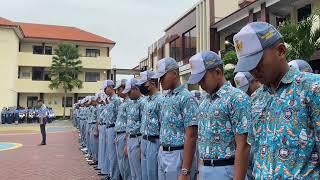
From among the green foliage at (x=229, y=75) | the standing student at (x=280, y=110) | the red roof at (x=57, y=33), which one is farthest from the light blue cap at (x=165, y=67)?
the red roof at (x=57, y=33)

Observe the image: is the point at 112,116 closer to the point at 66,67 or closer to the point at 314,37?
the point at 314,37

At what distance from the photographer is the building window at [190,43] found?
2694 cm

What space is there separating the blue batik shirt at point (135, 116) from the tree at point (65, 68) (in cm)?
3988

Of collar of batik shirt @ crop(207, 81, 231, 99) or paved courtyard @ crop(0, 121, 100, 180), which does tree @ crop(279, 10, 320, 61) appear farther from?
collar of batik shirt @ crop(207, 81, 231, 99)

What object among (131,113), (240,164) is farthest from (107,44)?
(240,164)

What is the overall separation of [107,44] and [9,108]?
14.3 metres

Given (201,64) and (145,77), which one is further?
(145,77)

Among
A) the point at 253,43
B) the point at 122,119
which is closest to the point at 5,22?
the point at 122,119

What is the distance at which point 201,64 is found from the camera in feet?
11.2

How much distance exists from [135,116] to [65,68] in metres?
40.3

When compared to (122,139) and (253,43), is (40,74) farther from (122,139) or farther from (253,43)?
(253,43)

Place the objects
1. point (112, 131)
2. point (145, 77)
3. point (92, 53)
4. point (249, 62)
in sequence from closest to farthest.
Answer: point (249, 62) < point (145, 77) < point (112, 131) < point (92, 53)

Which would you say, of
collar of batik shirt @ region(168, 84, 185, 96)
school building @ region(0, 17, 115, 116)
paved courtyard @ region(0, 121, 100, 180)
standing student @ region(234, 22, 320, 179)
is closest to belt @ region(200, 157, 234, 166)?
standing student @ region(234, 22, 320, 179)

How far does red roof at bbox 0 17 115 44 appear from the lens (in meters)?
47.4
